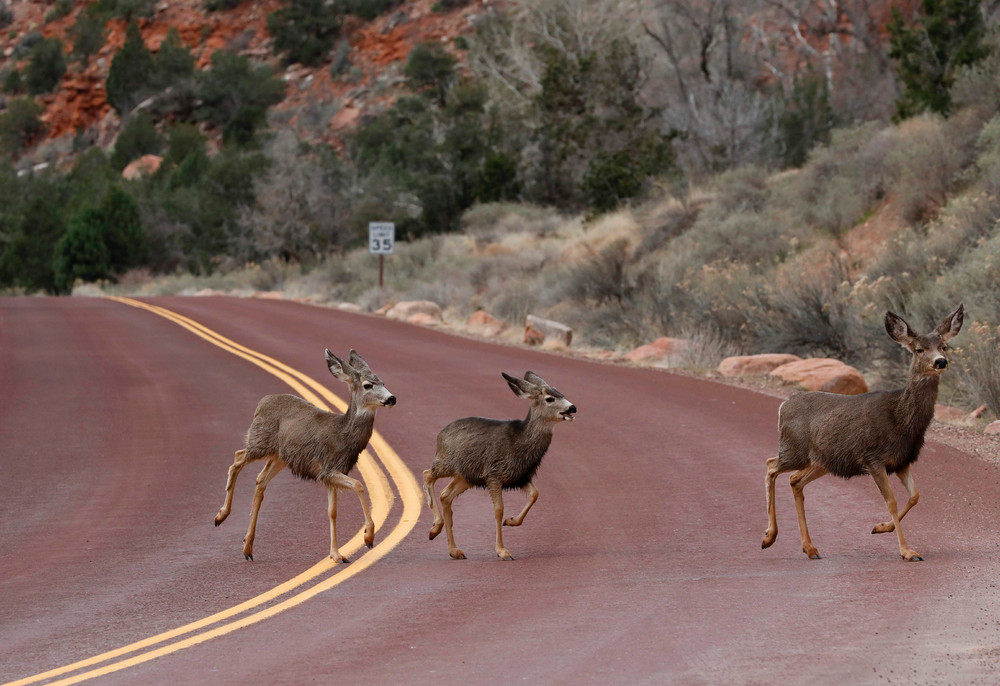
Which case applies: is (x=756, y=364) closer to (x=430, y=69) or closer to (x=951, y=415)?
(x=951, y=415)

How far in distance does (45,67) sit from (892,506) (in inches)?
4352

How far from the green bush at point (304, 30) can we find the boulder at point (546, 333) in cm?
8046

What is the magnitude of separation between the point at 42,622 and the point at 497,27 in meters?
70.5

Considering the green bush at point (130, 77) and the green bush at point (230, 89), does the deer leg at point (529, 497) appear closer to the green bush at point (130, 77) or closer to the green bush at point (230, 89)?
the green bush at point (230, 89)

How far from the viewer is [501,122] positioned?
58.3 metres

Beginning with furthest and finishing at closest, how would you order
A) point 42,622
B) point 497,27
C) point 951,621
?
point 497,27
point 42,622
point 951,621

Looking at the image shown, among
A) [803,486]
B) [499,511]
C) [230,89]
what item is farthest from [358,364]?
[230,89]

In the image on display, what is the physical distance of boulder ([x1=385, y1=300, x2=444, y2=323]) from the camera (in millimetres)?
34375

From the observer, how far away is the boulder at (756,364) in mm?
20297

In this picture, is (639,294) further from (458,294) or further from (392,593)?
(392,593)

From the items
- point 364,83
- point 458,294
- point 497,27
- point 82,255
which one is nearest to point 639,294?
point 458,294

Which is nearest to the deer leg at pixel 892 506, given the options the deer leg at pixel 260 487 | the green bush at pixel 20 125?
the deer leg at pixel 260 487

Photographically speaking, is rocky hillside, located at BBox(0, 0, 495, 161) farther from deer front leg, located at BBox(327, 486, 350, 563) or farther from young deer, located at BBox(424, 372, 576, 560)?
young deer, located at BBox(424, 372, 576, 560)

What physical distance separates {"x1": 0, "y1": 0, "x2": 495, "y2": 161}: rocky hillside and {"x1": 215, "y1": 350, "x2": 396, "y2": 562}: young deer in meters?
83.6
